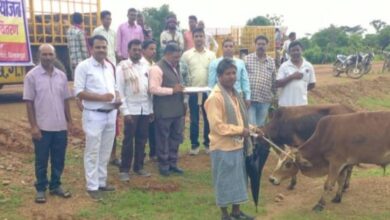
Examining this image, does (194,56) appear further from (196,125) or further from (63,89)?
(63,89)

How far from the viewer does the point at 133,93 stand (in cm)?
771

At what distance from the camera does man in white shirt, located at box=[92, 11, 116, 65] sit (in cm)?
991

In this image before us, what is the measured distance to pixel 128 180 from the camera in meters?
7.93

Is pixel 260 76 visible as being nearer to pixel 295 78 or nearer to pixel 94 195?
pixel 295 78

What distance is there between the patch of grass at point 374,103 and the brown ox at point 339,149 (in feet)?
40.0

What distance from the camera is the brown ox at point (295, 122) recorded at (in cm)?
802

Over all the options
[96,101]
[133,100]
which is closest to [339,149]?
[133,100]

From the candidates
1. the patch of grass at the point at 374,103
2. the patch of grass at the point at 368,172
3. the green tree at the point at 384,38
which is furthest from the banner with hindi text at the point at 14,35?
the green tree at the point at 384,38

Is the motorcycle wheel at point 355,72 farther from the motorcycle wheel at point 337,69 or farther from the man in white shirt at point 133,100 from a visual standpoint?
the man in white shirt at point 133,100

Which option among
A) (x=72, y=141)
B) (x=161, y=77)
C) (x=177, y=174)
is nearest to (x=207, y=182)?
(x=177, y=174)

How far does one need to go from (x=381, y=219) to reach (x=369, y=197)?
0.86 metres

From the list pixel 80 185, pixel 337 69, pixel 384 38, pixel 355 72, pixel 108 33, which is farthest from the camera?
pixel 384 38

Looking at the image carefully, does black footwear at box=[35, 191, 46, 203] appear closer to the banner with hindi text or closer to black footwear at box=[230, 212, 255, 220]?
black footwear at box=[230, 212, 255, 220]

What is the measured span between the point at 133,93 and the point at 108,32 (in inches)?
111
